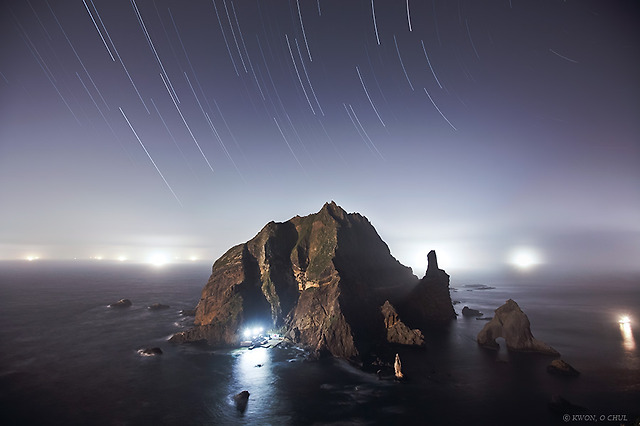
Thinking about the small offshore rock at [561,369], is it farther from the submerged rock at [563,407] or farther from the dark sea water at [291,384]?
the submerged rock at [563,407]

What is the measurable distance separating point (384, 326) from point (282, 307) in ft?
107

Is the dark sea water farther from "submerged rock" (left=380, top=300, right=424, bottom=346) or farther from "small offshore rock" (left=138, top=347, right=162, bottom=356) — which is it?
"submerged rock" (left=380, top=300, right=424, bottom=346)

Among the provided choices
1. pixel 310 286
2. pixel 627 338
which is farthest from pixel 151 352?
pixel 627 338

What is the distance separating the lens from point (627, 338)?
89.2 metres

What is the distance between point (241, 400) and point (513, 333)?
68.8 meters

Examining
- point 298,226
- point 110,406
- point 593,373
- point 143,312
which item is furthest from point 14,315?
point 593,373

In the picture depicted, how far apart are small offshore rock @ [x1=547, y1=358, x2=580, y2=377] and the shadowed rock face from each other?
11479mm

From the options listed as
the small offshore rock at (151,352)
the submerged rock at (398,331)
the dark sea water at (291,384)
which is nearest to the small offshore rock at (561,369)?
the dark sea water at (291,384)

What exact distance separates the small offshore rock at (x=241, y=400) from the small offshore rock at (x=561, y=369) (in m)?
62.1

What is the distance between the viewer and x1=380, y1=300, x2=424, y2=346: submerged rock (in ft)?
255

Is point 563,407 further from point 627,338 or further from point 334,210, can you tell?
point 334,210

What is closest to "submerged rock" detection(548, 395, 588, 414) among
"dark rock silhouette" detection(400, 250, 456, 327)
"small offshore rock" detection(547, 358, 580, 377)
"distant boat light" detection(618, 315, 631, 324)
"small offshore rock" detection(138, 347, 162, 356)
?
"small offshore rock" detection(547, 358, 580, 377)

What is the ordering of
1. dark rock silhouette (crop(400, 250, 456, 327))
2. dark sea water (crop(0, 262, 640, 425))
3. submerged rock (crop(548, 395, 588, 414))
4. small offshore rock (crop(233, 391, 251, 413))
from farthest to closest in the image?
dark rock silhouette (crop(400, 250, 456, 327)) → small offshore rock (crop(233, 391, 251, 413)) → dark sea water (crop(0, 262, 640, 425)) → submerged rock (crop(548, 395, 588, 414))

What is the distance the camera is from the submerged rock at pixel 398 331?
255ft
